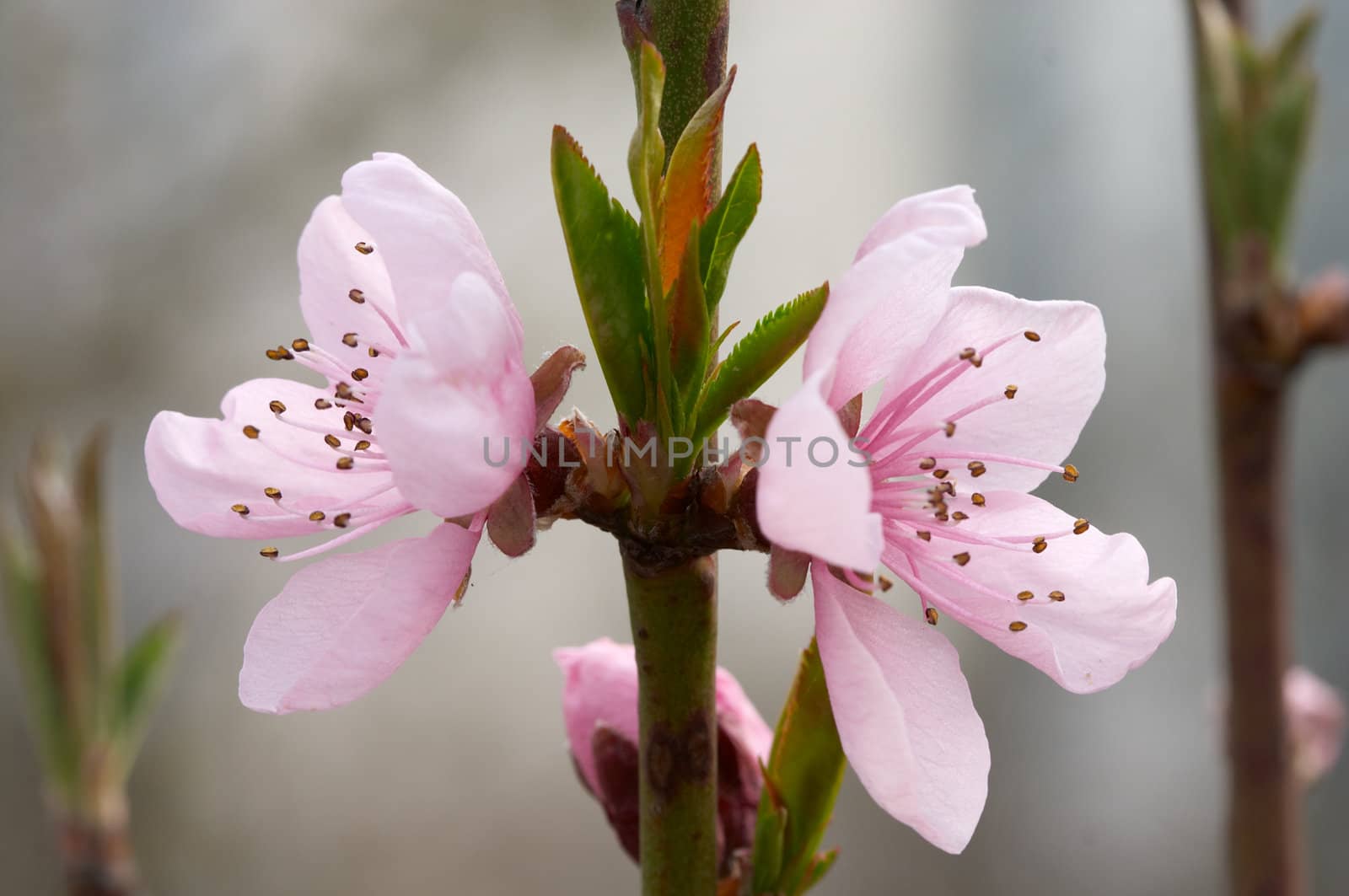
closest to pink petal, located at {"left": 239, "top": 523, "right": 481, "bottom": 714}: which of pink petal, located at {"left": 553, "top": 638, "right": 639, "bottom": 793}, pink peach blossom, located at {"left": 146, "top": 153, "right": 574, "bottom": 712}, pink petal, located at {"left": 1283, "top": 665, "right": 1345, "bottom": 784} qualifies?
pink peach blossom, located at {"left": 146, "top": 153, "right": 574, "bottom": 712}

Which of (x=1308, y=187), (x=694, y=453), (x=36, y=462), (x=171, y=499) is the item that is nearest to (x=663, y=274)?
(x=694, y=453)

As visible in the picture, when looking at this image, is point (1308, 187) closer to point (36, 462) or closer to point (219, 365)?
point (219, 365)

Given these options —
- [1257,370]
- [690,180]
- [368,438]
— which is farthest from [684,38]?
[1257,370]

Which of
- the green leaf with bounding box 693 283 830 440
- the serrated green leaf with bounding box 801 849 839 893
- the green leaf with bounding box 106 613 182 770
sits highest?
the green leaf with bounding box 693 283 830 440

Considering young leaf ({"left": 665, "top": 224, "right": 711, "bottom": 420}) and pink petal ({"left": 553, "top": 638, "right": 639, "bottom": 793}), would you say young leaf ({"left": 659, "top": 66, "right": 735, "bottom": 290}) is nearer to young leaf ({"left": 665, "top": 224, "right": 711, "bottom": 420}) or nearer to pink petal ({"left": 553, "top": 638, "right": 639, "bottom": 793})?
young leaf ({"left": 665, "top": 224, "right": 711, "bottom": 420})

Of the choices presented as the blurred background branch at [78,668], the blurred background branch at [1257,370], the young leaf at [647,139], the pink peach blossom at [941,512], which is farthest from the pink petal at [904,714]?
the blurred background branch at [78,668]

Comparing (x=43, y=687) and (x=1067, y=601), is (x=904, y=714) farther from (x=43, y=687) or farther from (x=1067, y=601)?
(x=43, y=687)

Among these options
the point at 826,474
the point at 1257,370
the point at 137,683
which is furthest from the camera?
the point at 137,683
